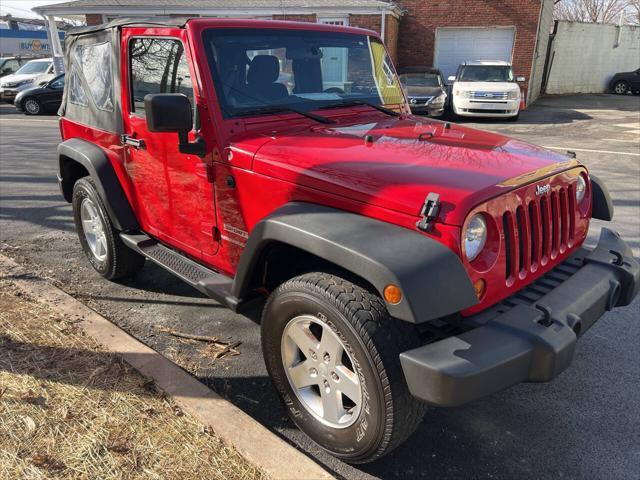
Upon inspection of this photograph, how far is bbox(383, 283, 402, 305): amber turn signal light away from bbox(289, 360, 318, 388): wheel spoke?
730 millimetres

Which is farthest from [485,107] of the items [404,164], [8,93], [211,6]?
[8,93]

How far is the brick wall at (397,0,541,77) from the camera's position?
19031 mm

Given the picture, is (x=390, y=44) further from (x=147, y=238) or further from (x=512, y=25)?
(x=147, y=238)

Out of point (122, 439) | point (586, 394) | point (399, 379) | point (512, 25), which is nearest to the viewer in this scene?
point (399, 379)

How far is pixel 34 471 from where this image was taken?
2.27 meters

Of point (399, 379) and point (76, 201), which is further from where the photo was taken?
point (76, 201)

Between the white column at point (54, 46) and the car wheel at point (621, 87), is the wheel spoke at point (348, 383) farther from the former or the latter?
the car wheel at point (621, 87)

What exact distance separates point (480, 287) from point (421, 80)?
1466 cm

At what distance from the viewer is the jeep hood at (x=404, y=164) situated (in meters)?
2.17

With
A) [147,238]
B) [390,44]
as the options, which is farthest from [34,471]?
[390,44]

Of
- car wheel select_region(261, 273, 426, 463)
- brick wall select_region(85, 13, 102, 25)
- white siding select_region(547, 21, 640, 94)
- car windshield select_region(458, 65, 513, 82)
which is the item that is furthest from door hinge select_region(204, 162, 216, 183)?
white siding select_region(547, 21, 640, 94)

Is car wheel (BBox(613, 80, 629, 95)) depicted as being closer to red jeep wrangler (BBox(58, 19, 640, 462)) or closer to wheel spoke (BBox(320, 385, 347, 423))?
red jeep wrangler (BBox(58, 19, 640, 462))

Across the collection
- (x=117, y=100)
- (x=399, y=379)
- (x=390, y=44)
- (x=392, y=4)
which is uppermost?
(x=392, y=4)

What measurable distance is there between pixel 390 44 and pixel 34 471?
19.4m
